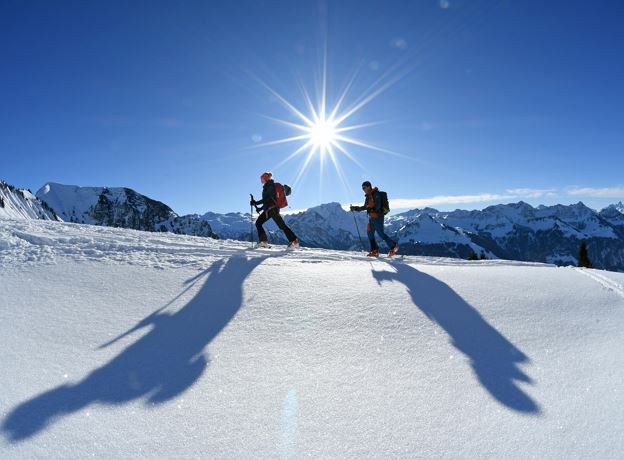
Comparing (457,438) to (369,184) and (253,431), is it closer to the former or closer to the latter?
(253,431)

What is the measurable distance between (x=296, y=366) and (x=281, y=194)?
845cm

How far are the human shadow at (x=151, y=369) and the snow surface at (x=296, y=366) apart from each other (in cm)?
2

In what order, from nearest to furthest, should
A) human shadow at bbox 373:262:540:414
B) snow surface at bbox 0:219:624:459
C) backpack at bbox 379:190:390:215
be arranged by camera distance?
snow surface at bbox 0:219:624:459 < human shadow at bbox 373:262:540:414 < backpack at bbox 379:190:390:215

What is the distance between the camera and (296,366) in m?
3.49

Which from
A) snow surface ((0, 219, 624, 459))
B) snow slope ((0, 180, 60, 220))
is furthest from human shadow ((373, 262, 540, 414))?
snow slope ((0, 180, 60, 220))

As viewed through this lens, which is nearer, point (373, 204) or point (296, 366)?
point (296, 366)

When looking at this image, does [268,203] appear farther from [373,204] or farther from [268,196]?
[373,204]

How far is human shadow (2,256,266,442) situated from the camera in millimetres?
2658

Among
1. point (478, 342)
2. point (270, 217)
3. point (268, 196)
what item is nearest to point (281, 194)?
point (268, 196)

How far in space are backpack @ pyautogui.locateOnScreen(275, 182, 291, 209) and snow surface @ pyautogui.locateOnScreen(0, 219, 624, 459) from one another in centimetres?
547

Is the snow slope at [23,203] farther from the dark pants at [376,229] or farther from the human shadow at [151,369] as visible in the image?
the human shadow at [151,369]

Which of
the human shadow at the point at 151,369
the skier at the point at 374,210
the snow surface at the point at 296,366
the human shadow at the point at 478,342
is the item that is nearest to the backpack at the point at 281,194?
the skier at the point at 374,210

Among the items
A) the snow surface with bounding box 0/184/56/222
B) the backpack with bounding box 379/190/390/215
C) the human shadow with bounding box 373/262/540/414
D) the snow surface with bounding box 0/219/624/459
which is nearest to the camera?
the snow surface with bounding box 0/219/624/459

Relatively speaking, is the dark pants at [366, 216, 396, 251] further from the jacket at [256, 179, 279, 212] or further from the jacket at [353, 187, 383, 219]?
the jacket at [256, 179, 279, 212]
